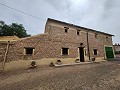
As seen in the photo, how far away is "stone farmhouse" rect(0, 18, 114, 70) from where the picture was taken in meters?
9.28

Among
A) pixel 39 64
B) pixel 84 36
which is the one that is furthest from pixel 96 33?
pixel 39 64

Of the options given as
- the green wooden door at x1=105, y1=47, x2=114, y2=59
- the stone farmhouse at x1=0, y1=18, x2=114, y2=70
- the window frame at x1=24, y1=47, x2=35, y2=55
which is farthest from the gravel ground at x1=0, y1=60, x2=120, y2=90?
the green wooden door at x1=105, y1=47, x2=114, y2=59

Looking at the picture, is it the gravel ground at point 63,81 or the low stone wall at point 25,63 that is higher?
the low stone wall at point 25,63

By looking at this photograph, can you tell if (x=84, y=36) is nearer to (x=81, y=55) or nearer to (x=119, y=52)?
(x=81, y=55)

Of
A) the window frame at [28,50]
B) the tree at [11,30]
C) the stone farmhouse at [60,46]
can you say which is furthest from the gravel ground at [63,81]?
the tree at [11,30]

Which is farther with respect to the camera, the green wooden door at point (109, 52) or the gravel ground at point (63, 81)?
the green wooden door at point (109, 52)

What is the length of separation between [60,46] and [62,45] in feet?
1.33

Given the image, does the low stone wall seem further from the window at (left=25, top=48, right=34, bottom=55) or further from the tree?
the tree

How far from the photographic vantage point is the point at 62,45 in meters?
12.3

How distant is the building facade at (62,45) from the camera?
960cm

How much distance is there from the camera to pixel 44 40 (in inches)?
432

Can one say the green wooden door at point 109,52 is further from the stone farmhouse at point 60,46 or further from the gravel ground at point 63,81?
the gravel ground at point 63,81

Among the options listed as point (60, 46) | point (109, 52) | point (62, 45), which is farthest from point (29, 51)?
point (109, 52)

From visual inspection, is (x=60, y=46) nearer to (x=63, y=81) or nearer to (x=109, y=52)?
(x=63, y=81)
